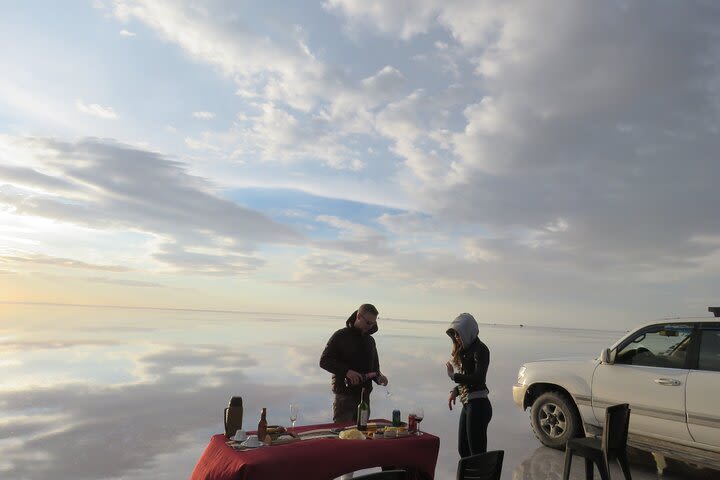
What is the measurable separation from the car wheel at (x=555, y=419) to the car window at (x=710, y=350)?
5.72ft

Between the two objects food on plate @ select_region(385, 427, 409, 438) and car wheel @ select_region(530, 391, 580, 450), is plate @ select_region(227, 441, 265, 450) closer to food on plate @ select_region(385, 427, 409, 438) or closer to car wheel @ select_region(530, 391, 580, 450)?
food on plate @ select_region(385, 427, 409, 438)

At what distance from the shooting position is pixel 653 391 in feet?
18.2

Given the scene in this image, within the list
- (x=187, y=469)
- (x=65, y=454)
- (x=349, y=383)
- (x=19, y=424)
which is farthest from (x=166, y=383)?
(x=349, y=383)

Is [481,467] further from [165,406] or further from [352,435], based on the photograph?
[165,406]

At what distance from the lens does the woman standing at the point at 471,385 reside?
4.45 metres

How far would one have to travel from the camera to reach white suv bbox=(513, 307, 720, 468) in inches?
204

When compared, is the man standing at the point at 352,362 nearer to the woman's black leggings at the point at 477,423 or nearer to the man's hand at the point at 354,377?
the man's hand at the point at 354,377

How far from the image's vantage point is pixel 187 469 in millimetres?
5484

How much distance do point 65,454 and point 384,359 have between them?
11.7 meters

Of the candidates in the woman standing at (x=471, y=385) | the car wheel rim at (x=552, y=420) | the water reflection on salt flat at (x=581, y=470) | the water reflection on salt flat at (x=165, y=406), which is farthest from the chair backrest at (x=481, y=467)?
the car wheel rim at (x=552, y=420)

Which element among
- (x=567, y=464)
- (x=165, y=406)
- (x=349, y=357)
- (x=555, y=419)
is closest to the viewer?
(x=567, y=464)

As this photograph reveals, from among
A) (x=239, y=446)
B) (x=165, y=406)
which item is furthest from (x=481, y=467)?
(x=165, y=406)

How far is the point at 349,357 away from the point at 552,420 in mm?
3502

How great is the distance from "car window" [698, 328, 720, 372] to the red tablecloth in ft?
12.0
